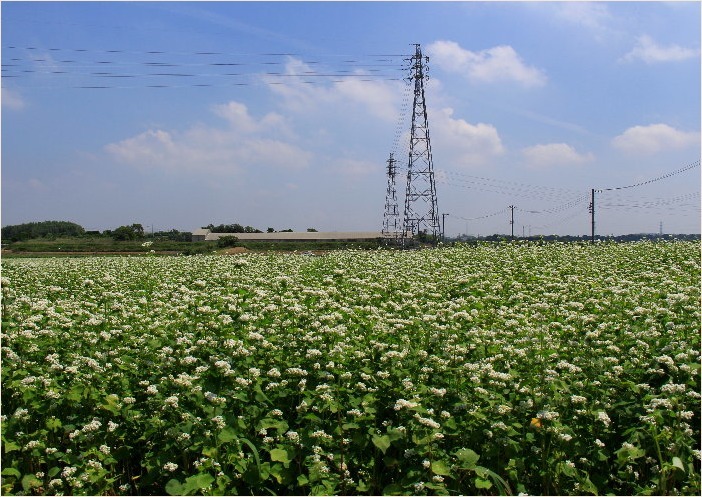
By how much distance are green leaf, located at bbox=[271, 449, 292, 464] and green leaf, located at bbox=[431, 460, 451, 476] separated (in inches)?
39.2

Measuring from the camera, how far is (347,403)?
4496 mm

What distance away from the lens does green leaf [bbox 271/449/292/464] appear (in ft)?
13.1

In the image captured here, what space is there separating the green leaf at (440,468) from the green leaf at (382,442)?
328mm

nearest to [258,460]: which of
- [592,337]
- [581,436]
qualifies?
[581,436]

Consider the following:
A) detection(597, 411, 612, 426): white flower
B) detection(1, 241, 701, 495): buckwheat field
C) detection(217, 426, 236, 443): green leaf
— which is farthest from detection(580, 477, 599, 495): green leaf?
detection(217, 426, 236, 443): green leaf

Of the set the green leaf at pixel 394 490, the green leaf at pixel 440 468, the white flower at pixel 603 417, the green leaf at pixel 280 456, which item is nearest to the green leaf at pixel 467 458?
the green leaf at pixel 440 468

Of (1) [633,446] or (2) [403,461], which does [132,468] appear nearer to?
(2) [403,461]

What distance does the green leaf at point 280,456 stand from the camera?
3992 millimetres

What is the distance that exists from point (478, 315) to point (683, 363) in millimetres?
2081

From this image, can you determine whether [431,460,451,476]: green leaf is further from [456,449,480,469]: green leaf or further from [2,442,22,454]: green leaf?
[2,442,22,454]: green leaf

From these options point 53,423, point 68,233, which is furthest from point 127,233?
point 53,423

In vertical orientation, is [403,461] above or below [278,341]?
below

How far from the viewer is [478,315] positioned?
6.34m

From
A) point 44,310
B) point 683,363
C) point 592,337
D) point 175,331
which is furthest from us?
point 44,310
